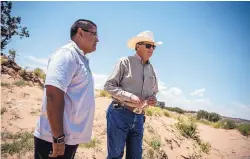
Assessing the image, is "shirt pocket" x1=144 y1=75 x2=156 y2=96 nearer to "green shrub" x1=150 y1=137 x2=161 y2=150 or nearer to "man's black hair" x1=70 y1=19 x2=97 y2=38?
"man's black hair" x1=70 y1=19 x2=97 y2=38

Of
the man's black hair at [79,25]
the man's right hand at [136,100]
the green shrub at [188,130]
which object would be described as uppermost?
the man's black hair at [79,25]

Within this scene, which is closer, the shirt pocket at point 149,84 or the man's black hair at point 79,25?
the man's black hair at point 79,25

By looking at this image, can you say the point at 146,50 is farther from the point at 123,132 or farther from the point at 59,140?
the point at 59,140

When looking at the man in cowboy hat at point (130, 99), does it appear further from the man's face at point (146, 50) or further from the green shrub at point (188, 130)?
the green shrub at point (188, 130)

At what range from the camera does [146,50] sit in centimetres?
394

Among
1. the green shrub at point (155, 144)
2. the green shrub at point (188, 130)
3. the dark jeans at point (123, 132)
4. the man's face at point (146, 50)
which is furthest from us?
the green shrub at point (188, 130)

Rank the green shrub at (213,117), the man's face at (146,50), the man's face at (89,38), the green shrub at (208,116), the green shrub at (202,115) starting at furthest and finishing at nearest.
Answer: the green shrub at (202,115) < the green shrub at (208,116) < the green shrub at (213,117) < the man's face at (146,50) < the man's face at (89,38)

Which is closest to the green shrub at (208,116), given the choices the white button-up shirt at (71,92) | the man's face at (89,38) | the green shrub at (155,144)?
the green shrub at (155,144)

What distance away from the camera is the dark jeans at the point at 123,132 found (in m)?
3.45

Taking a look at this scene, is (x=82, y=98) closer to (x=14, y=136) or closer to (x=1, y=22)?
(x=14, y=136)

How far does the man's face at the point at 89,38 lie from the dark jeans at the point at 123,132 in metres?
1.33

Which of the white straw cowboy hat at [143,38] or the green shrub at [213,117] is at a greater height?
the white straw cowboy hat at [143,38]

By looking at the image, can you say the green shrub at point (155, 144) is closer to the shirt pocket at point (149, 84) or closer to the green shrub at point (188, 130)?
the green shrub at point (188, 130)

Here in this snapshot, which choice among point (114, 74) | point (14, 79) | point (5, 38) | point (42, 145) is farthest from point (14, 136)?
point (5, 38)
